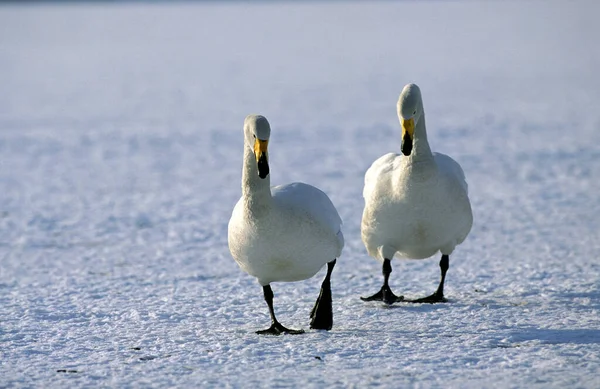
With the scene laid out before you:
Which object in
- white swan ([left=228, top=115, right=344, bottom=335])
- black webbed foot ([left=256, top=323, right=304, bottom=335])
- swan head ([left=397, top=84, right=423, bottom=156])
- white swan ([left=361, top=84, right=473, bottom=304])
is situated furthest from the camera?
white swan ([left=361, top=84, right=473, bottom=304])

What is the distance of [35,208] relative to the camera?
28.5 feet

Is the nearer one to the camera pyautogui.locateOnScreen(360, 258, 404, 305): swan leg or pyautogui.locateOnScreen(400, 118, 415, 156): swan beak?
pyautogui.locateOnScreen(400, 118, 415, 156): swan beak

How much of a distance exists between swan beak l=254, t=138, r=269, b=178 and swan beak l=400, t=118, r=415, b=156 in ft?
3.07

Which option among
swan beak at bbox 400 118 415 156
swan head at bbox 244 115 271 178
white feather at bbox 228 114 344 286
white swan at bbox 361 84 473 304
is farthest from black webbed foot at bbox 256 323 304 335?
swan beak at bbox 400 118 415 156

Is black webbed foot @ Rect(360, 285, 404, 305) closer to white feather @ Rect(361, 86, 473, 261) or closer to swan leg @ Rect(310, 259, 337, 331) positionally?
white feather @ Rect(361, 86, 473, 261)

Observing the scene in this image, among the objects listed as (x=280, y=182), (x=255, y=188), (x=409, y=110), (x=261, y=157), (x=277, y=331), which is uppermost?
(x=409, y=110)

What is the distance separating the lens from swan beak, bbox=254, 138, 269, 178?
4355 mm

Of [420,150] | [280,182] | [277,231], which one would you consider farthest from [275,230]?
[280,182]

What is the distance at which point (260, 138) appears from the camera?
452 centimetres

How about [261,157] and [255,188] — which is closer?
[261,157]

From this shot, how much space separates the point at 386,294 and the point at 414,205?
1.85ft

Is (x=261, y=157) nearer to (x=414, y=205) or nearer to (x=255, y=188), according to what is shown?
(x=255, y=188)

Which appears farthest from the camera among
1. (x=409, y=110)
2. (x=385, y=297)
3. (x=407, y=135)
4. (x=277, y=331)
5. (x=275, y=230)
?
(x=385, y=297)

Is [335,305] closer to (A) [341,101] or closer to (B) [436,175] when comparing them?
(B) [436,175]
